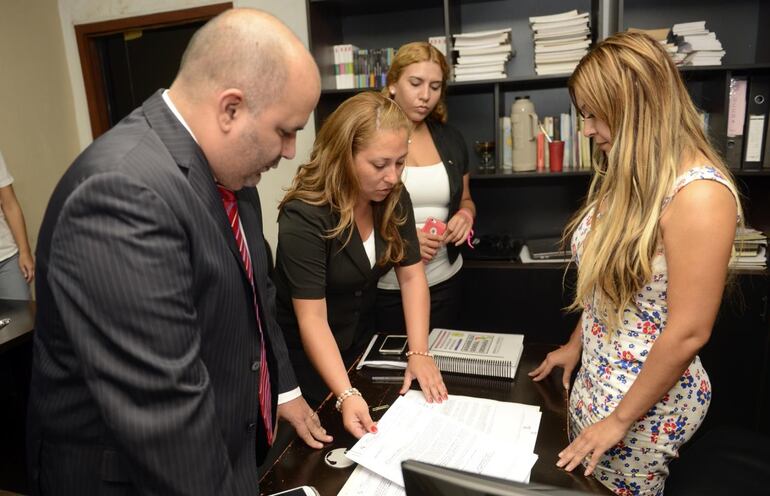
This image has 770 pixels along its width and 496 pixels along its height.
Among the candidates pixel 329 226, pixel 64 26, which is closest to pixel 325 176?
pixel 329 226

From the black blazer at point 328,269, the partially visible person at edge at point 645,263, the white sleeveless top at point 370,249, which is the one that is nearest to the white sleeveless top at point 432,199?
the black blazer at point 328,269

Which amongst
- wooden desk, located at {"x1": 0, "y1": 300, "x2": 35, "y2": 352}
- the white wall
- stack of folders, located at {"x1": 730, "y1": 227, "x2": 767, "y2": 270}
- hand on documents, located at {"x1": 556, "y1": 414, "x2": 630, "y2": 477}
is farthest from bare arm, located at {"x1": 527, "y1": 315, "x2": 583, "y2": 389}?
the white wall

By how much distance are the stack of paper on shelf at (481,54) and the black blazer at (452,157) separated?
39cm

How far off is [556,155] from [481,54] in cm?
62

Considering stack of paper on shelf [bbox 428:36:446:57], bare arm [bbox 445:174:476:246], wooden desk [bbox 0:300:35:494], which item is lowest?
wooden desk [bbox 0:300:35:494]

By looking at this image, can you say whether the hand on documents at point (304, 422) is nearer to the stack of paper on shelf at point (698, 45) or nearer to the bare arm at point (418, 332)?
the bare arm at point (418, 332)

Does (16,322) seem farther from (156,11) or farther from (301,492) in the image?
(156,11)

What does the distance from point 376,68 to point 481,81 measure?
0.59 metres

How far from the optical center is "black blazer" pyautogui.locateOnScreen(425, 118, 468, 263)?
239 cm

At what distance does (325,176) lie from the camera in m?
1.53

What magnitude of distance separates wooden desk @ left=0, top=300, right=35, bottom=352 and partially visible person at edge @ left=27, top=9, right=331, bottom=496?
120 centimetres

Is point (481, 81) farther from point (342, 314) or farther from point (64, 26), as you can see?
point (64, 26)

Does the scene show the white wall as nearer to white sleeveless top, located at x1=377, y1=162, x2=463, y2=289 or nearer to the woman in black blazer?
white sleeveless top, located at x1=377, y1=162, x2=463, y2=289

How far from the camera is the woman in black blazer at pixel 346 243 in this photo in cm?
145
